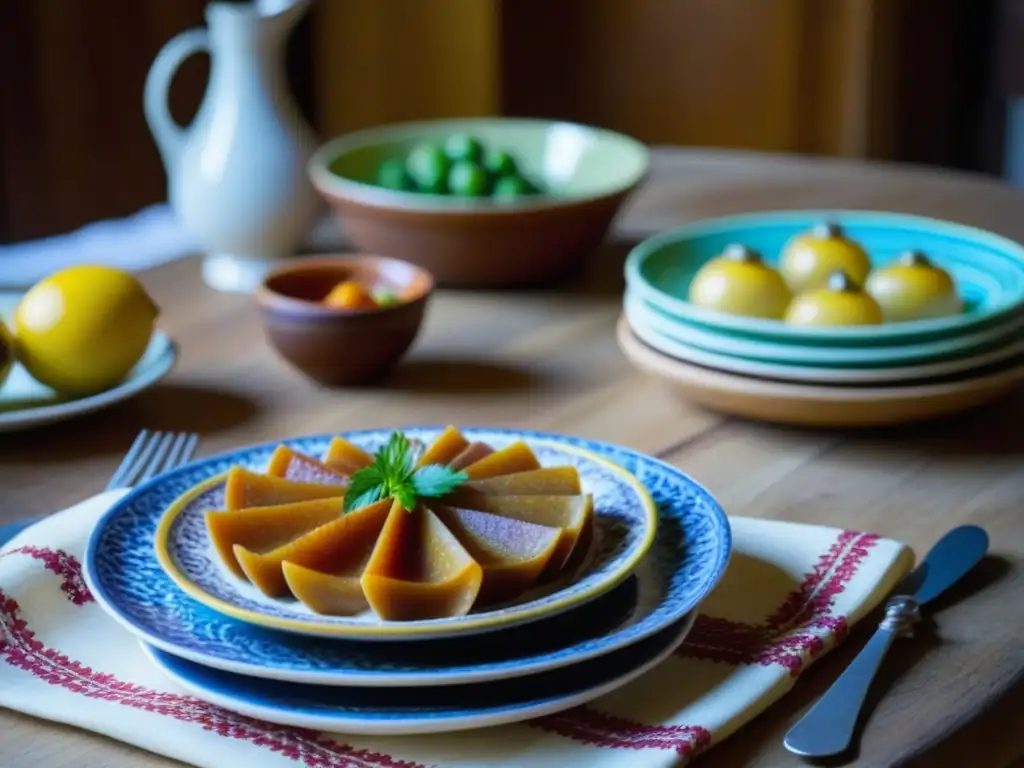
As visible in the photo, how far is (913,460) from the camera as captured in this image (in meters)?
1.04

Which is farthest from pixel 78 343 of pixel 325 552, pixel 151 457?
pixel 325 552

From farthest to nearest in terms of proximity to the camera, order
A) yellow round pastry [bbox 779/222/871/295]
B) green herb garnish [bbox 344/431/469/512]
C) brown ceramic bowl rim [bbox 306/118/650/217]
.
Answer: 1. brown ceramic bowl rim [bbox 306/118/650/217]
2. yellow round pastry [bbox 779/222/871/295]
3. green herb garnish [bbox 344/431/469/512]

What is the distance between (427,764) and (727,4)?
2.80 meters

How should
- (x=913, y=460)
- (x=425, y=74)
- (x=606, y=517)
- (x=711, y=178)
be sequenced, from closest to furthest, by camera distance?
(x=606, y=517) → (x=913, y=460) → (x=711, y=178) → (x=425, y=74)

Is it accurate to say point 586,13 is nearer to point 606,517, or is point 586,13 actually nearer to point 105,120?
point 105,120

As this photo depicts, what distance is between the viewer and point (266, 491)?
780 millimetres

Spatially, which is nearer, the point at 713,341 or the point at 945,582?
the point at 945,582

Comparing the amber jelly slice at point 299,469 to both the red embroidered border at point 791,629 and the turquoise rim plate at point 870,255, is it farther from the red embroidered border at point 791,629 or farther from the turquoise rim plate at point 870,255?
the turquoise rim plate at point 870,255

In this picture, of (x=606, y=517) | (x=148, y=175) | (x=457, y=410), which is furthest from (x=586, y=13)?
(x=606, y=517)

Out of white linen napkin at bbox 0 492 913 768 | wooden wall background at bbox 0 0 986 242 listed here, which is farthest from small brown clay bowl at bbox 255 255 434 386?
wooden wall background at bbox 0 0 986 242

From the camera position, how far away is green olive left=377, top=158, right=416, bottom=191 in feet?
4.94

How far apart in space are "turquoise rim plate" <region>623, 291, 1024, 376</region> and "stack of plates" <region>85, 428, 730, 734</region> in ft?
0.91

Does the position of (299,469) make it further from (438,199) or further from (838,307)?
(438,199)

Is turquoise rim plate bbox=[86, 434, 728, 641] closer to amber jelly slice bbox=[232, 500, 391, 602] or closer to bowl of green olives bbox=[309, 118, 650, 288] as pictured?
amber jelly slice bbox=[232, 500, 391, 602]
